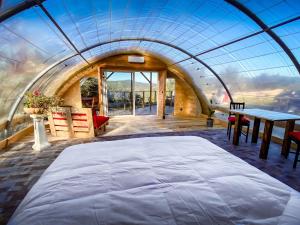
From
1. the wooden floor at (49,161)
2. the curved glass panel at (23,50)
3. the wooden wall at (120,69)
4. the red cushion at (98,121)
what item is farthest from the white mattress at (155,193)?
the wooden wall at (120,69)

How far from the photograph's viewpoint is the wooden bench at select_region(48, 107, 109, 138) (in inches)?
164

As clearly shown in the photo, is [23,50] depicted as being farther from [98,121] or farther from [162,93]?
[162,93]

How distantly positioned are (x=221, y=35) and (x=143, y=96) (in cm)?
580

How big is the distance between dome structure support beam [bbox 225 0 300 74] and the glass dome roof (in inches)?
0.6

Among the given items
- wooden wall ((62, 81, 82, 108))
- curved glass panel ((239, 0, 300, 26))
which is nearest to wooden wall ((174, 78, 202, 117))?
wooden wall ((62, 81, 82, 108))

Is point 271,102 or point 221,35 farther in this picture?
point 271,102

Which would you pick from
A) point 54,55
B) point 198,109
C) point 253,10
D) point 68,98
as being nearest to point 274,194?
point 253,10

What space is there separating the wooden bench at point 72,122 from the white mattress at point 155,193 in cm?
278

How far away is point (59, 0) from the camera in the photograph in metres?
2.21

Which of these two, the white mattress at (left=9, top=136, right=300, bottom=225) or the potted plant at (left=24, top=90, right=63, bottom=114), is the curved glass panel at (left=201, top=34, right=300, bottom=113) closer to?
the white mattress at (left=9, top=136, right=300, bottom=225)

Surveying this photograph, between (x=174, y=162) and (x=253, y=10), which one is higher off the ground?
(x=253, y=10)

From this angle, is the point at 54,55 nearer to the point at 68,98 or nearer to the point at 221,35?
the point at 68,98

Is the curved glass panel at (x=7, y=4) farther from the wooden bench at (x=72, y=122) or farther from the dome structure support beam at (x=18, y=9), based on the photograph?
the wooden bench at (x=72, y=122)

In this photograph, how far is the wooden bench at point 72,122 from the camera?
13.7ft
